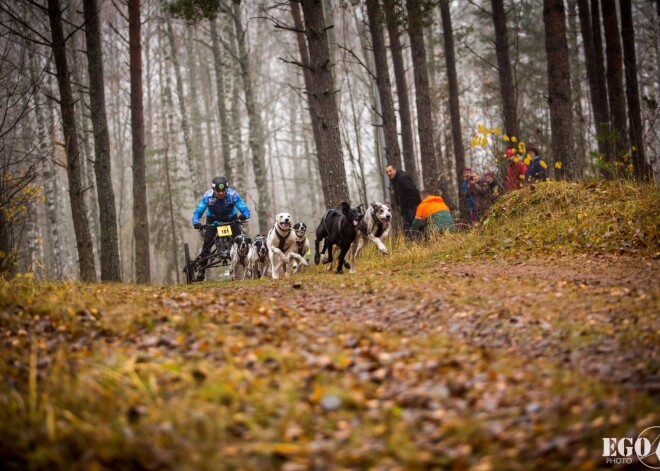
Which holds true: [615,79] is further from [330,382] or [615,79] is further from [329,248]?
[330,382]

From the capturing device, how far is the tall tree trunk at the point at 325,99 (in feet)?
45.2

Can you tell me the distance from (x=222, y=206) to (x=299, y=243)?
2.65 m

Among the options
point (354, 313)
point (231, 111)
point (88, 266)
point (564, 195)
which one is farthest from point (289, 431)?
point (231, 111)

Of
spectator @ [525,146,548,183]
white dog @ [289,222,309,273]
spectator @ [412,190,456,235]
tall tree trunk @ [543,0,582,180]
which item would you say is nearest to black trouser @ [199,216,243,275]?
white dog @ [289,222,309,273]

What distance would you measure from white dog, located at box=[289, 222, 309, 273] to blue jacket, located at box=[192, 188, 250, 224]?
5.70ft

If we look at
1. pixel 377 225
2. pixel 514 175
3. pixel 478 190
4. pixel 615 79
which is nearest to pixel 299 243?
pixel 377 225

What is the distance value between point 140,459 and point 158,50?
Result: 35.4 meters

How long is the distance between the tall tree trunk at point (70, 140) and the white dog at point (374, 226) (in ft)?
19.3

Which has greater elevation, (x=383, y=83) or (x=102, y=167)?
(x=383, y=83)

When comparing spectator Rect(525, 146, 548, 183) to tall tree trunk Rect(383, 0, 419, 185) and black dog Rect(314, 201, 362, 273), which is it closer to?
black dog Rect(314, 201, 362, 273)

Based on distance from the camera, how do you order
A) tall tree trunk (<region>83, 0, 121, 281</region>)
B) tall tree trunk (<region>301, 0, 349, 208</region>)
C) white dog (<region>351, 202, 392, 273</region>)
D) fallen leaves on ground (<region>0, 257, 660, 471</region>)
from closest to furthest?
1. fallen leaves on ground (<region>0, 257, 660, 471</region>)
2. white dog (<region>351, 202, 392, 273</region>)
3. tall tree trunk (<region>301, 0, 349, 208</region>)
4. tall tree trunk (<region>83, 0, 121, 281</region>)

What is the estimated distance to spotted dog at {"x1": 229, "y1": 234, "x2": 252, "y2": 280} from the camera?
45.5ft

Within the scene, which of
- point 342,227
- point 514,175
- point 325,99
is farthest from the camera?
point 514,175

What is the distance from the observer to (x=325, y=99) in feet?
46.0
